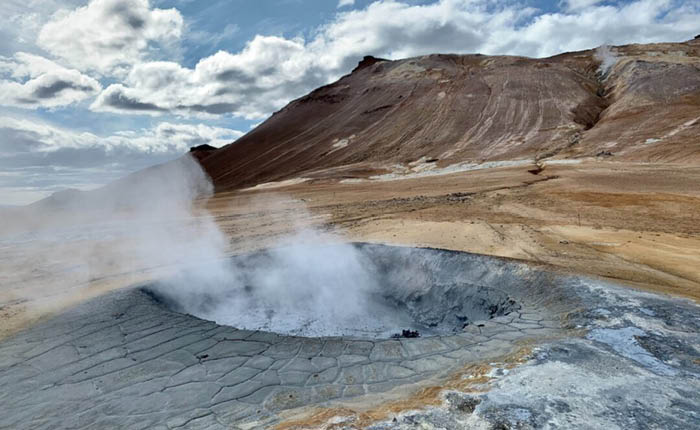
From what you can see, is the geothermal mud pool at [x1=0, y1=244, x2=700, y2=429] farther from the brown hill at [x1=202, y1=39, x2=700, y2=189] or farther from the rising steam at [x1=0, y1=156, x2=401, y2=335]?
the brown hill at [x1=202, y1=39, x2=700, y2=189]

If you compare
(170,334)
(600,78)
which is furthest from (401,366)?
(600,78)

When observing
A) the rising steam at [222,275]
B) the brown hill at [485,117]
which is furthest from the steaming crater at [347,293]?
the brown hill at [485,117]

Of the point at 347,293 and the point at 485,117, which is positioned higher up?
the point at 485,117

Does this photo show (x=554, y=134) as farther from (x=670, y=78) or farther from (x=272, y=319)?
(x=272, y=319)

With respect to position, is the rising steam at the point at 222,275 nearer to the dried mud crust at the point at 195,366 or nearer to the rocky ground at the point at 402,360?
the rocky ground at the point at 402,360

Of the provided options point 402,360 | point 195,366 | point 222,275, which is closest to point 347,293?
point 222,275

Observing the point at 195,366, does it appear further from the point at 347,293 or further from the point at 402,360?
the point at 347,293

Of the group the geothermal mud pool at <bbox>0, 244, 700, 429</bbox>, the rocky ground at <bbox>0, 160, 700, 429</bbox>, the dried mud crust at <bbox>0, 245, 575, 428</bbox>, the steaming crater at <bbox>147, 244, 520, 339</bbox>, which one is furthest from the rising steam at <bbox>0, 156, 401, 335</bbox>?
the dried mud crust at <bbox>0, 245, 575, 428</bbox>
